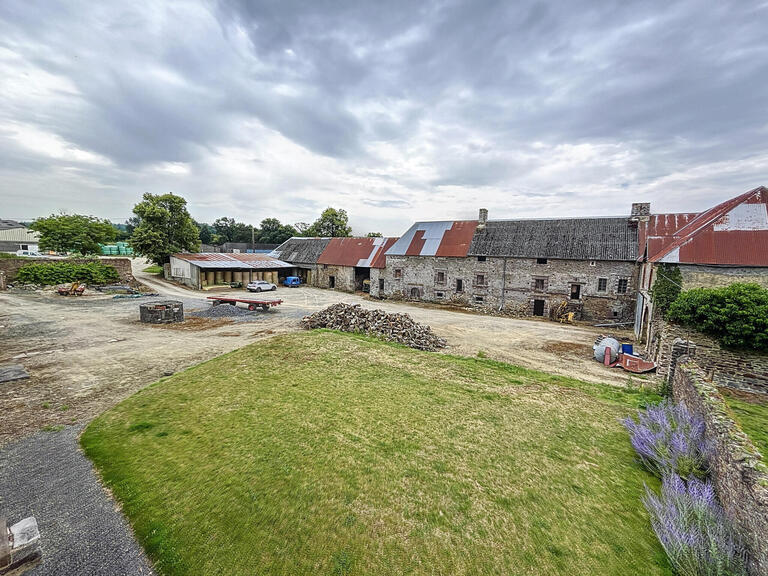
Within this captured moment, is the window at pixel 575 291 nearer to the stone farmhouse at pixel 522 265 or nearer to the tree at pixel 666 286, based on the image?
the stone farmhouse at pixel 522 265

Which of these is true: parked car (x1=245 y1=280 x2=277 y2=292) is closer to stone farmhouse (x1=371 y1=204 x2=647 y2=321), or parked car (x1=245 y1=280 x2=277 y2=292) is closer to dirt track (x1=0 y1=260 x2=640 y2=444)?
dirt track (x1=0 y1=260 x2=640 y2=444)

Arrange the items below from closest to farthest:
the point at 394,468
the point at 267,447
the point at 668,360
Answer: the point at 394,468
the point at 267,447
the point at 668,360

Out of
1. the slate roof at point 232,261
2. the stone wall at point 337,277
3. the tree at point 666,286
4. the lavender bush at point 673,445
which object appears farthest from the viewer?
the stone wall at point 337,277

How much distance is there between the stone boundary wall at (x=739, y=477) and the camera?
391 centimetres

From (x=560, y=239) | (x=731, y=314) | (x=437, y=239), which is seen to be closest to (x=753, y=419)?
(x=731, y=314)

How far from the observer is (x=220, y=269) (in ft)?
116

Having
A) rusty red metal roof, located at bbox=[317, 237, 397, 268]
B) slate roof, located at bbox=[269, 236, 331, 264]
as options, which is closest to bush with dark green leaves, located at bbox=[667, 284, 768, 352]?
rusty red metal roof, located at bbox=[317, 237, 397, 268]

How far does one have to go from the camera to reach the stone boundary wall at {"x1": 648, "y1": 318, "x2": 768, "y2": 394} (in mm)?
10336

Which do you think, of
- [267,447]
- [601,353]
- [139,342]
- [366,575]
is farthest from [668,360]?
[139,342]

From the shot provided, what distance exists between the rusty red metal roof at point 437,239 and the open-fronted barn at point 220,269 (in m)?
15.8

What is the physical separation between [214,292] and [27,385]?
79.5ft

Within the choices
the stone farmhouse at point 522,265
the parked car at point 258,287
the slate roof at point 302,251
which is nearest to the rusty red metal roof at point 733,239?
the stone farmhouse at point 522,265

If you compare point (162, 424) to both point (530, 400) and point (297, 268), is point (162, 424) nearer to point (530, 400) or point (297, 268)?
point (530, 400)

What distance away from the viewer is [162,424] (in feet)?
23.9
